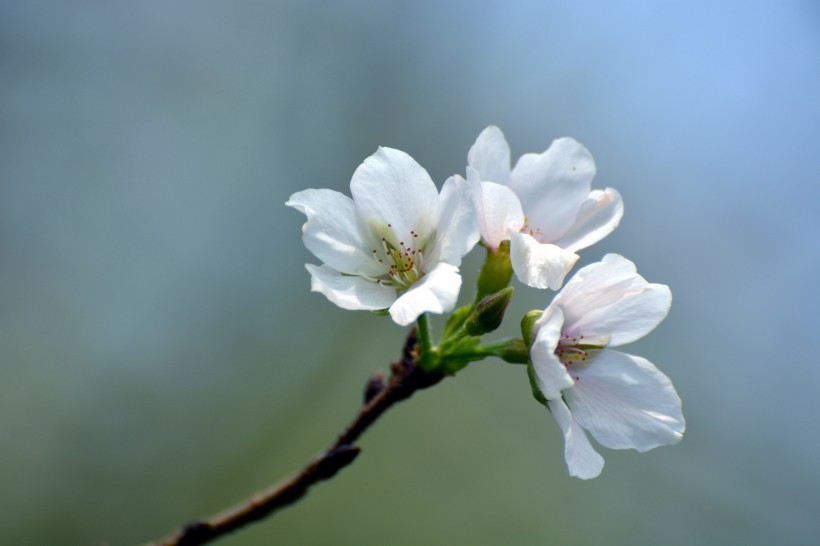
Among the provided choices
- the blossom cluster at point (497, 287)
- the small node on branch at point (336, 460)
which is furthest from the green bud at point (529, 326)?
the small node on branch at point (336, 460)

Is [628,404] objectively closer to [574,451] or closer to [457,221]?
[574,451]

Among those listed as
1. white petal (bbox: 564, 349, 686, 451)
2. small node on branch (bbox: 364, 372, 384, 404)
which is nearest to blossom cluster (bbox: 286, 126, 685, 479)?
white petal (bbox: 564, 349, 686, 451)

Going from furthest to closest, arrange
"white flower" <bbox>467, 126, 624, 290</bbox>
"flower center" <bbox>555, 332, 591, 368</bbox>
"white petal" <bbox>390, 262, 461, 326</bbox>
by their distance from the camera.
Answer: "white flower" <bbox>467, 126, 624, 290</bbox> < "flower center" <bbox>555, 332, 591, 368</bbox> < "white petal" <bbox>390, 262, 461, 326</bbox>

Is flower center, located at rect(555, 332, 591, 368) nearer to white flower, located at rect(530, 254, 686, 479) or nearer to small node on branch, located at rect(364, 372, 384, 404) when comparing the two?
white flower, located at rect(530, 254, 686, 479)

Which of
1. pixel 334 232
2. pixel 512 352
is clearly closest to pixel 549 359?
pixel 512 352

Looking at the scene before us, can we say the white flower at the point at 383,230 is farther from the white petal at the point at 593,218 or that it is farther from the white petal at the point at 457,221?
the white petal at the point at 593,218

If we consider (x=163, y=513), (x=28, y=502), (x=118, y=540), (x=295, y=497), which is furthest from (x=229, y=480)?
(x=295, y=497)
